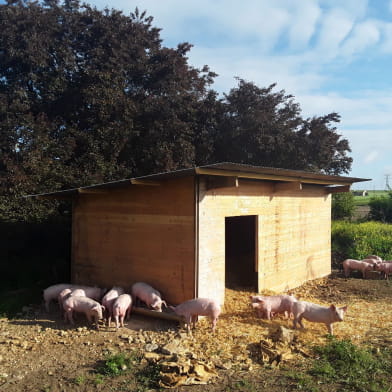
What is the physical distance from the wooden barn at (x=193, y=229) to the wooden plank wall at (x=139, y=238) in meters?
0.02

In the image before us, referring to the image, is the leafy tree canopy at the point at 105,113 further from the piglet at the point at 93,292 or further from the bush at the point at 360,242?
the piglet at the point at 93,292

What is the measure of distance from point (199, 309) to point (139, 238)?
240cm

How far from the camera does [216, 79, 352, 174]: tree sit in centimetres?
1862

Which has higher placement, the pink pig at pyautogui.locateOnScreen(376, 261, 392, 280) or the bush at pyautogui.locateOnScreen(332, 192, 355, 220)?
the bush at pyautogui.locateOnScreen(332, 192, 355, 220)

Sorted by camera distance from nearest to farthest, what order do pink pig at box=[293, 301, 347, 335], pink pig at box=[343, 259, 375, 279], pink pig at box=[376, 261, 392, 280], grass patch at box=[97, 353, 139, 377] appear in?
1. grass patch at box=[97, 353, 139, 377]
2. pink pig at box=[293, 301, 347, 335]
3. pink pig at box=[376, 261, 392, 280]
4. pink pig at box=[343, 259, 375, 279]

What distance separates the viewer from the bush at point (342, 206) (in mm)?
23047

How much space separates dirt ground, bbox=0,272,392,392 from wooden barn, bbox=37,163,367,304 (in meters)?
1.01

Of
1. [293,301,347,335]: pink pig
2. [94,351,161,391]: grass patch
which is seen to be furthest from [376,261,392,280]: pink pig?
[94,351,161,391]: grass patch

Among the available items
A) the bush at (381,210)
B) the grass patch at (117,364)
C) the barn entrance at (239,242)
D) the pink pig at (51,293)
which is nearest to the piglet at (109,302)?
the pink pig at (51,293)

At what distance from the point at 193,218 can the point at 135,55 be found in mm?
12346

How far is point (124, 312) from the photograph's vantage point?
289 inches

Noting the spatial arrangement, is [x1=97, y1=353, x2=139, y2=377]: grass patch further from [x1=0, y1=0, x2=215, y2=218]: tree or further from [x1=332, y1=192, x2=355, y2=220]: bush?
[x1=332, y1=192, x2=355, y2=220]: bush

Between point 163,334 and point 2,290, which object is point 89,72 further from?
point 163,334

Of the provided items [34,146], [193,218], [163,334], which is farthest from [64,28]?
[163,334]
